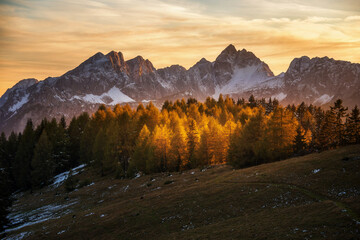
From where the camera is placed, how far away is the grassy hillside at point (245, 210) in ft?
77.6

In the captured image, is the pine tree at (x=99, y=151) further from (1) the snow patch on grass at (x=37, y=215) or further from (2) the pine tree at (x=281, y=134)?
(2) the pine tree at (x=281, y=134)

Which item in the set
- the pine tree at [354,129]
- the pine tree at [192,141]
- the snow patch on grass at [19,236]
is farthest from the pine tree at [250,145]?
the snow patch on grass at [19,236]

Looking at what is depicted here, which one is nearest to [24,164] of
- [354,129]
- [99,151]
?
[99,151]

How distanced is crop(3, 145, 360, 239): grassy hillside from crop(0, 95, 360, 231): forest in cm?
1452

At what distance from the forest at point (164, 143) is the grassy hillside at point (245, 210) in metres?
14.5

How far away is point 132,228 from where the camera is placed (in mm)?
32969

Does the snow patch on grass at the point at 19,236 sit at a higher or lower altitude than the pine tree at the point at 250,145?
lower

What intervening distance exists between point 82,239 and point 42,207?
108 ft

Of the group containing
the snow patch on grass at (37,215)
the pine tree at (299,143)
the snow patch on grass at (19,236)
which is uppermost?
the pine tree at (299,143)

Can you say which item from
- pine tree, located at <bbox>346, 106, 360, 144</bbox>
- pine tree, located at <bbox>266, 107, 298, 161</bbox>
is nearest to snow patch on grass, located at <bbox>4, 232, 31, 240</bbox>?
pine tree, located at <bbox>266, 107, 298, 161</bbox>

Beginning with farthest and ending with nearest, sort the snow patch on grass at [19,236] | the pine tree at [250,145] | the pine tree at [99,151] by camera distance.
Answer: the pine tree at [99,151] < the pine tree at [250,145] < the snow patch on grass at [19,236]

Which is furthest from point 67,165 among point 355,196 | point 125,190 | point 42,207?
point 355,196

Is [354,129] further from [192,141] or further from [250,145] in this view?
[192,141]

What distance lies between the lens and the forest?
58.6m
